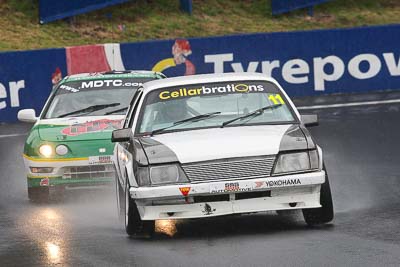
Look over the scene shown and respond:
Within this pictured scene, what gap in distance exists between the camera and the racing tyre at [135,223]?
10.1m

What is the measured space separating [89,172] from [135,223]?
11.8ft

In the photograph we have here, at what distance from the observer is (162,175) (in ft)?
32.4

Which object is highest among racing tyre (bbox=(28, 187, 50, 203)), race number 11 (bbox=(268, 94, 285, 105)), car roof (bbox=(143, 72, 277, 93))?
car roof (bbox=(143, 72, 277, 93))

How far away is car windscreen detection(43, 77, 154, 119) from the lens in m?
14.8

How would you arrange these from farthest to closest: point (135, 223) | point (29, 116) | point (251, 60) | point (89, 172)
Answer: point (251, 60) → point (29, 116) → point (89, 172) → point (135, 223)

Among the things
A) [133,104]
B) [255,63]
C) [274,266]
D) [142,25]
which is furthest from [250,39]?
[274,266]

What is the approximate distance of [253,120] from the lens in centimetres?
1076

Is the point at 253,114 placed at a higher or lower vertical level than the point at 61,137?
higher

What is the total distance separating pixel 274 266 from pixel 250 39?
17.5 meters

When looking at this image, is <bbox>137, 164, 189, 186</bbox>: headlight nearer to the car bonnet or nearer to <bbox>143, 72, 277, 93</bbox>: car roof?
the car bonnet

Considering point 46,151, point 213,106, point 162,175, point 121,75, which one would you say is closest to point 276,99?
point 213,106

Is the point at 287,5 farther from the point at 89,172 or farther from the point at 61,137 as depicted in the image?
the point at 89,172

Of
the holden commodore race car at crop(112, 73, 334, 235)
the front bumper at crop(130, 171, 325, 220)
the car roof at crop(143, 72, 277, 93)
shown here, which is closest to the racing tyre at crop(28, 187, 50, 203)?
the car roof at crop(143, 72, 277, 93)

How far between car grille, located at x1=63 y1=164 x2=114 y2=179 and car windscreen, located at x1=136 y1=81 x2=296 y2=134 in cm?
242
